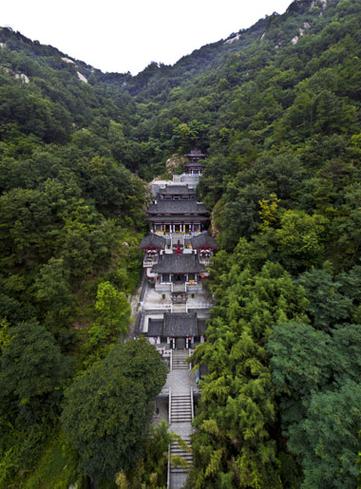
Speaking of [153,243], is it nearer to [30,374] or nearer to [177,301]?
[177,301]

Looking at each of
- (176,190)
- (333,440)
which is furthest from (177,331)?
(176,190)

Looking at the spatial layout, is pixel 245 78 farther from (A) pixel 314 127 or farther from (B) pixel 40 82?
(B) pixel 40 82

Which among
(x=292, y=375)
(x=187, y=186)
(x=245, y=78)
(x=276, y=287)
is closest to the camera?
(x=292, y=375)

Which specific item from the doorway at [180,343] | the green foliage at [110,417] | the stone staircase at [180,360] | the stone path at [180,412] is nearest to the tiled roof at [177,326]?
the doorway at [180,343]

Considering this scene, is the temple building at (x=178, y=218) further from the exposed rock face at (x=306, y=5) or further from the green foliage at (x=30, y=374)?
the exposed rock face at (x=306, y=5)

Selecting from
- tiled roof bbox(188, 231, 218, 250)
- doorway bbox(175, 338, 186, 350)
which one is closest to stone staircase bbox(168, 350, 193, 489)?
doorway bbox(175, 338, 186, 350)

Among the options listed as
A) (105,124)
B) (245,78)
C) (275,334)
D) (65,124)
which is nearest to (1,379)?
(275,334)

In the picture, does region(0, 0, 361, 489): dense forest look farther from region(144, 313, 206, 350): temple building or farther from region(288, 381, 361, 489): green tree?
region(144, 313, 206, 350): temple building
